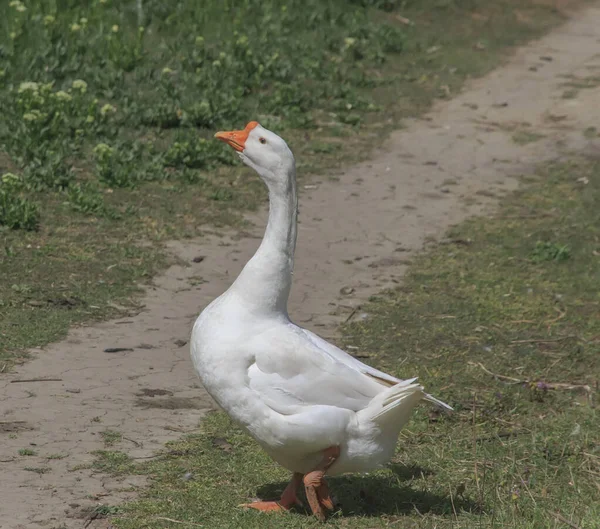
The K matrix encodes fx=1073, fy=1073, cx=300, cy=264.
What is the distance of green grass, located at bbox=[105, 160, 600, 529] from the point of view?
15.1ft

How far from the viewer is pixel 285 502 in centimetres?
461

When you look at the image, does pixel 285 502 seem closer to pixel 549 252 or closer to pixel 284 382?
pixel 284 382

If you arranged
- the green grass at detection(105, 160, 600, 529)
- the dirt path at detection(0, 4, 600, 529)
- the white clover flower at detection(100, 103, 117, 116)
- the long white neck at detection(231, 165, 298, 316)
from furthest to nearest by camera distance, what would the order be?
the white clover flower at detection(100, 103, 117, 116) → the dirt path at detection(0, 4, 600, 529) → the green grass at detection(105, 160, 600, 529) → the long white neck at detection(231, 165, 298, 316)

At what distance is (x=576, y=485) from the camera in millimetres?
5023

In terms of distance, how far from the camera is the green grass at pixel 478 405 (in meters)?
4.61

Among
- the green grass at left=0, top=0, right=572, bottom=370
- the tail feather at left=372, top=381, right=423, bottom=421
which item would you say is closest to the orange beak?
the tail feather at left=372, top=381, right=423, bottom=421

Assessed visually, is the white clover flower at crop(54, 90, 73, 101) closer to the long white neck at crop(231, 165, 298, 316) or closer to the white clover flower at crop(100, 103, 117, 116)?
the white clover flower at crop(100, 103, 117, 116)

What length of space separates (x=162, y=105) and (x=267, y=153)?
562 cm

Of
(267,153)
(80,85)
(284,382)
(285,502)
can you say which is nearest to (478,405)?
(285,502)

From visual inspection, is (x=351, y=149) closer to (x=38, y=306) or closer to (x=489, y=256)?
(x=489, y=256)

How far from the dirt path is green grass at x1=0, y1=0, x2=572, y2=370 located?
0.28 metres

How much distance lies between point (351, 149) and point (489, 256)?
8.39ft

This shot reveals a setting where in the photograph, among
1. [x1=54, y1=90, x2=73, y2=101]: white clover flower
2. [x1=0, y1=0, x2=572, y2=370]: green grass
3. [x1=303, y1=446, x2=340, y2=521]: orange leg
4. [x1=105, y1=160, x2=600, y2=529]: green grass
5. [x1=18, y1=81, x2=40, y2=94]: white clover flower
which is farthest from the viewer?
[x1=54, y1=90, x2=73, y2=101]: white clover flower

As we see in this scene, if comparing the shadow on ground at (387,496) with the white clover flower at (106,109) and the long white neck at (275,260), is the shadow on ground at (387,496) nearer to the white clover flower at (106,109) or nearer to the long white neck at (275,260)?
the long white neck at (275,260)
